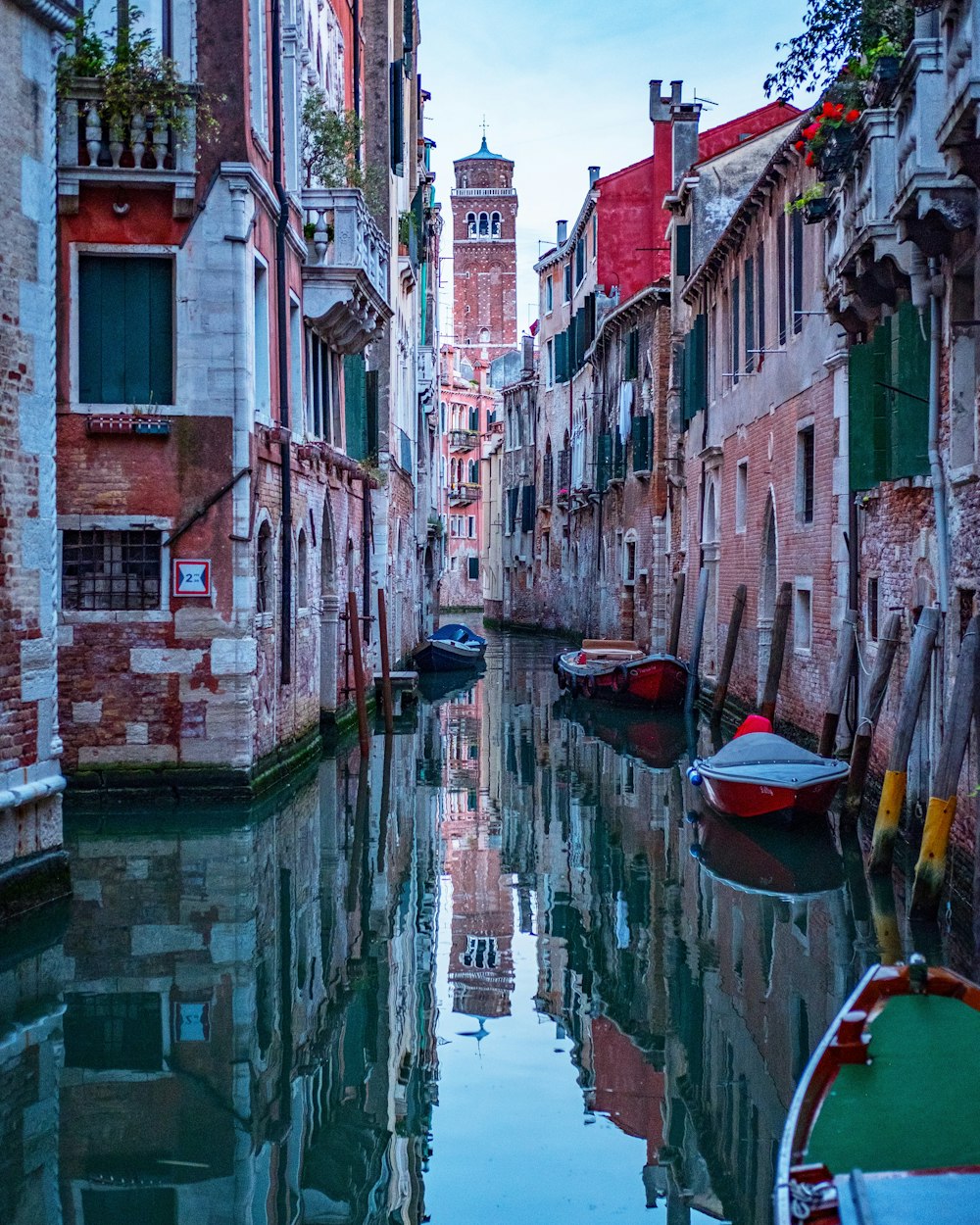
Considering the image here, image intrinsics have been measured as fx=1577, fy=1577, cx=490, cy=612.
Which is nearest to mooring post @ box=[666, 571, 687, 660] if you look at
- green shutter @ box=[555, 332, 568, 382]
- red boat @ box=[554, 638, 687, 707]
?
red boat @ box=[554, 638, 687, 707]

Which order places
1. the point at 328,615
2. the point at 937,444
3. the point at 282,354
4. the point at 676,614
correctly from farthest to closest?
the point at 676,614
the point at 328,615
the point at 282,354
the point at 937,444

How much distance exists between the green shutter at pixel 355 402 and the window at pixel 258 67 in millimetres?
5748

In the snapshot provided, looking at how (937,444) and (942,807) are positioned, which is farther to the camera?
(937,444)

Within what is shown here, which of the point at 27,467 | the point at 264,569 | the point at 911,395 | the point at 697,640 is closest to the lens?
the point at 27,467

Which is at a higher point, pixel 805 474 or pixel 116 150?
pixel 116 150

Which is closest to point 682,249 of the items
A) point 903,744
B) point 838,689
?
point 838,689

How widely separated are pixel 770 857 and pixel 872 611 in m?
2.73

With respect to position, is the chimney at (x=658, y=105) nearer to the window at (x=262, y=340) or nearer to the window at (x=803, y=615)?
the window at (x=803, y=615)

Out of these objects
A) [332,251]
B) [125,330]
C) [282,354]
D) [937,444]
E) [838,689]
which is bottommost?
[838,689]

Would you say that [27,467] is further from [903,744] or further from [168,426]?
[903,744]

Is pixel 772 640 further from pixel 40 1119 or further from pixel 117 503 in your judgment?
pixel 40 1119

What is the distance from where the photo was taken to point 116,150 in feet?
40.0

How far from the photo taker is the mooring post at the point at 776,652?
16078mm

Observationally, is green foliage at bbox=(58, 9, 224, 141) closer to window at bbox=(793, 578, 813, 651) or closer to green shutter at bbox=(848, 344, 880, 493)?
green shutter at bbox=(848, 344, 880, 493)
